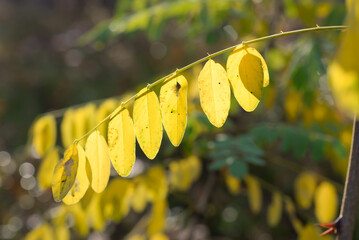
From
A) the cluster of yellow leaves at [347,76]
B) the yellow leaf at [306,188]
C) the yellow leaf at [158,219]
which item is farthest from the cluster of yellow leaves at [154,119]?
the yellow leaf at [306,188]

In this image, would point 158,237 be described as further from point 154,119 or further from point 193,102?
point 154,119

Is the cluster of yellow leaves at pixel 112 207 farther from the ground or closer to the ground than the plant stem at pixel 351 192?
farther from the ground

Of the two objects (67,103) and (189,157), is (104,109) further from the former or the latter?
(67,103)

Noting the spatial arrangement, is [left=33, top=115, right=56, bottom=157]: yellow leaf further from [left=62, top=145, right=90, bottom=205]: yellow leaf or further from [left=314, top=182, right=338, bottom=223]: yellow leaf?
[left=314, top=182, right=338, bottom=223]: yellow leaf

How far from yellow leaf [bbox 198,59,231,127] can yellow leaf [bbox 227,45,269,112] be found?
0.02m

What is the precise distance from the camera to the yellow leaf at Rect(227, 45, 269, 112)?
0.66 metres

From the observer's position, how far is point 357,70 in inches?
15.1

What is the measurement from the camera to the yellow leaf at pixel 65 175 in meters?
0.67

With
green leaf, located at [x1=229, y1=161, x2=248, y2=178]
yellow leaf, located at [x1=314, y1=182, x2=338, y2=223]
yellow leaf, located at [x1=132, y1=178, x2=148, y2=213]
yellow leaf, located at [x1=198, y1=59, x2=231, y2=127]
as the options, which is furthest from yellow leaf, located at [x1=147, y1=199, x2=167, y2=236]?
yellow leaf, located at [x1=198, y1=59, x2=231, y2=127]

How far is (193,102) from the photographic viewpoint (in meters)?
1.41

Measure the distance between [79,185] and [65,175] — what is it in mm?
47

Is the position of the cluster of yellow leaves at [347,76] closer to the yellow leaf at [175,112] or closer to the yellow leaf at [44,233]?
the yellow leaf at [175,112]

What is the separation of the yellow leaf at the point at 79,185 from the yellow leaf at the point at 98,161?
1 centimetres

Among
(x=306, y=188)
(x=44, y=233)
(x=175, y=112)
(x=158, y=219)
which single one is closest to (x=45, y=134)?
(x=44, y=233)
